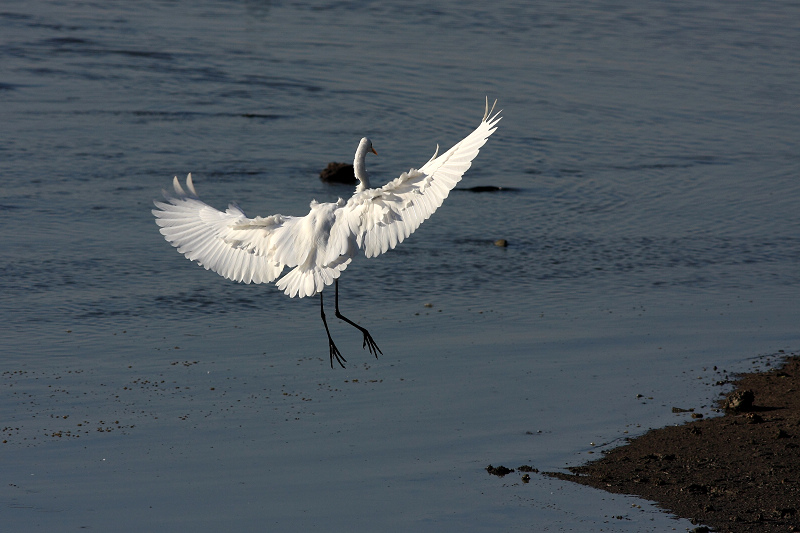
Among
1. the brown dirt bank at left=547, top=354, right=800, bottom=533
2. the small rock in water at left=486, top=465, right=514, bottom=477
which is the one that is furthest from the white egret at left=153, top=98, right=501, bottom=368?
the brown dirt bank at left=547, top=354, right=800, bottom=533

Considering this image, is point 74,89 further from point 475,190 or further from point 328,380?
point 328,380

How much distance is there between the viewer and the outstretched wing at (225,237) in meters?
7.50

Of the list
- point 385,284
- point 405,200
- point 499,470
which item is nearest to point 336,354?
point 499,470

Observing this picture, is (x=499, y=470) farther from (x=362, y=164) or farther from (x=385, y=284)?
(x=385, y=284)

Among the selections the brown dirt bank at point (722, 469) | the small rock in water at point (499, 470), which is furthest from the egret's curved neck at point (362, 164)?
the brown dirt bank at point (722, 469)


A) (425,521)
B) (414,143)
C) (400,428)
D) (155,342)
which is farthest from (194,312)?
(414,143)

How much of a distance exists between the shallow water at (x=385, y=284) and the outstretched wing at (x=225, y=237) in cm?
104

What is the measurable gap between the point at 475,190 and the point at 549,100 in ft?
18.0

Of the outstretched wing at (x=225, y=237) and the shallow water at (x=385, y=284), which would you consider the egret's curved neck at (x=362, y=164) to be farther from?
the shallow water at (x=385, y=284)

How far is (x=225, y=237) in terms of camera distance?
7.56 meters

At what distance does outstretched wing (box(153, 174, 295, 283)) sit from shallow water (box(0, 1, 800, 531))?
104 cm

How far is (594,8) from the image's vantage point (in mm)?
30641

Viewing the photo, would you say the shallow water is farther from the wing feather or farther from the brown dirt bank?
the wing feather

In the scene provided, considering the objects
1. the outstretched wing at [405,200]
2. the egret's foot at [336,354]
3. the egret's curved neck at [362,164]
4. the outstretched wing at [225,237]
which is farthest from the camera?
the egret's foot at [336,354]
